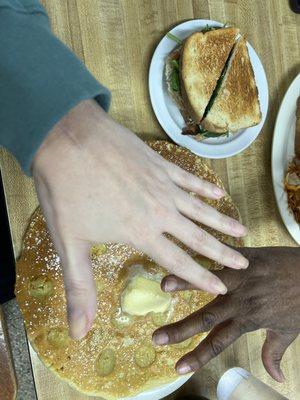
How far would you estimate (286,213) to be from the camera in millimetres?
989

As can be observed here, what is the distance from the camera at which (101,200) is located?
0.47m

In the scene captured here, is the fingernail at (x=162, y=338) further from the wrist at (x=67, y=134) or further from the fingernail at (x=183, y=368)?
the wrist at (x=67, y=134)

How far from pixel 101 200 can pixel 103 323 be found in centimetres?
38

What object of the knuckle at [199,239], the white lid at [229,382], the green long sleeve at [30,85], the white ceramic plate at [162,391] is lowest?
the white lid at [229,382]

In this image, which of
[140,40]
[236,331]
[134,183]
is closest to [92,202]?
[134,183]

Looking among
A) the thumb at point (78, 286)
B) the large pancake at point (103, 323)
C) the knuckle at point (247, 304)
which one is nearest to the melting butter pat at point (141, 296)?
the large pancake at point (103, 323)

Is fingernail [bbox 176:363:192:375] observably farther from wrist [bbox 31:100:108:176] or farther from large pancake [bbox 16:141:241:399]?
wrist [bbox 31:100:108:176]

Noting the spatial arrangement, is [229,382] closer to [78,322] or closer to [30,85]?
[78,322]

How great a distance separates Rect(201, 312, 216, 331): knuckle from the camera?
703mm

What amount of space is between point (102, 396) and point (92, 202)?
1.50ft

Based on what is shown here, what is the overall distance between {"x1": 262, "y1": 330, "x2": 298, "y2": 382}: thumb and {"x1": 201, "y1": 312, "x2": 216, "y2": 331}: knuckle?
0.16 metres

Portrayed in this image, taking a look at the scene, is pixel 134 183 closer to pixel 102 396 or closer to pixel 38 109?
pixel 38 109

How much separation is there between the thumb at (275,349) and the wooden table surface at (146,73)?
13 cm

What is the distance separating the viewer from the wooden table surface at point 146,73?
83 cm
